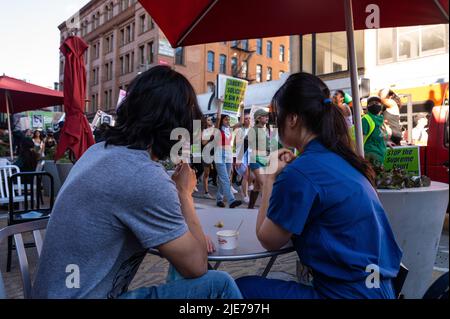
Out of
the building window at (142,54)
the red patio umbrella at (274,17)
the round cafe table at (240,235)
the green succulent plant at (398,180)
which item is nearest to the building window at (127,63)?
the building window at (142,54)

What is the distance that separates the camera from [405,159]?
2.78 m

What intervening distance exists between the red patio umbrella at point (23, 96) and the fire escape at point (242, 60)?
31.8 m

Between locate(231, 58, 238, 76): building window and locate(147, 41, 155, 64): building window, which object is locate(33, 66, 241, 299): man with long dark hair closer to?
locate(147, 41, 155, 64): building window

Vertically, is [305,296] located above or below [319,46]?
below

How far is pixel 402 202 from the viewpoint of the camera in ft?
7.30

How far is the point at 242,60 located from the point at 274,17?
3814cm

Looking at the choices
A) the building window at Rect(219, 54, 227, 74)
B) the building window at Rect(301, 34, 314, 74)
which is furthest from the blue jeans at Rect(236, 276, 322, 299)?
the building window at Rect(219, 54, 227, 74)

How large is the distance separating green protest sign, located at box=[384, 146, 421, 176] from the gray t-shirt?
84.1 inches

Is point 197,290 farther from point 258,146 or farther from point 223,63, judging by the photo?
point 223,63

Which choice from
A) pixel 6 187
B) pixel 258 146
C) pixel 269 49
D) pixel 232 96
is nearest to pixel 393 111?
pixel 258 146

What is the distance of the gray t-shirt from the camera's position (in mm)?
1151
